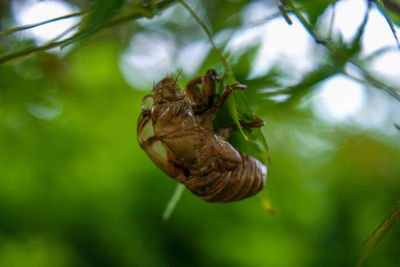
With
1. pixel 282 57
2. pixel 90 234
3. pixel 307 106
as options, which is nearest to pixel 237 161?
pixel 282 57

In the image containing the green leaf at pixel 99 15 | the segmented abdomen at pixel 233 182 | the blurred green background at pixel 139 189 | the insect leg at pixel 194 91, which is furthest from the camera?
the blurred green background at pixel 139 189

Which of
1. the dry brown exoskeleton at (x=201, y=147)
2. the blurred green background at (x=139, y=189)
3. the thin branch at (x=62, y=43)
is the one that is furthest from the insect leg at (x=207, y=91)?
the blurred green background at (x=139, y=189)

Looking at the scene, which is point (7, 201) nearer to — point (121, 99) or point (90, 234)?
point (90, 234)

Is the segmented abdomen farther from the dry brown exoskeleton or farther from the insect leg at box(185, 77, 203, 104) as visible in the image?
the insect leg at box(185, 77, 203, 104)

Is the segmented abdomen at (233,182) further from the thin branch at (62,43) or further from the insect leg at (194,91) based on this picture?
the thin branch at (62,43)

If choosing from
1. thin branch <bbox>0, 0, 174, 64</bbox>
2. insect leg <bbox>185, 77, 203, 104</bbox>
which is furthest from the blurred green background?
thin branch <bbox>0, 0, 174, 64</bbox>

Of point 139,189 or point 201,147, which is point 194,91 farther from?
point 139,189

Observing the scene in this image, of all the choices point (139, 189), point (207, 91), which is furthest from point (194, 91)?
point (139, 189)
